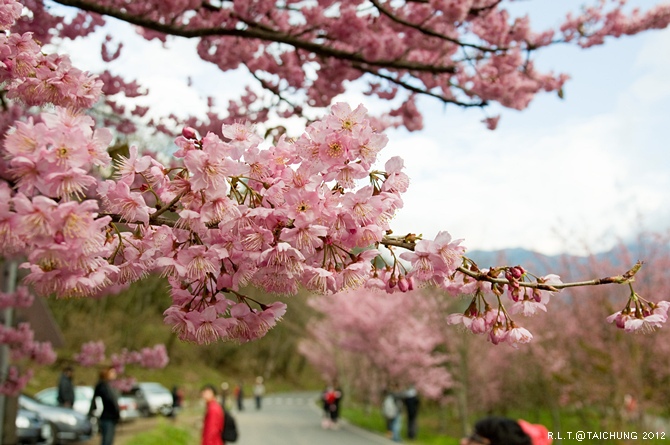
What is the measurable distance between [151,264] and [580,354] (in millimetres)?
18266

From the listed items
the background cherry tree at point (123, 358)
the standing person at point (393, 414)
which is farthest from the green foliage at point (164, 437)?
the standing person at point (393, 414)

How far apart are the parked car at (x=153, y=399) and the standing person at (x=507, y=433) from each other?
2011cm

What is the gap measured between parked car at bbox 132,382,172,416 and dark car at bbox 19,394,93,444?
7672 millimetres

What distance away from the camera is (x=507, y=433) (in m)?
3.85

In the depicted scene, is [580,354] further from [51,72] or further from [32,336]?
[51,72]

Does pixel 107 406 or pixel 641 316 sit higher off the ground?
pixel 641 316

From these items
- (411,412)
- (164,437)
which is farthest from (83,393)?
(411,412)

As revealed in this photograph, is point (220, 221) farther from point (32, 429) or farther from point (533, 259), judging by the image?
point (533, 259)

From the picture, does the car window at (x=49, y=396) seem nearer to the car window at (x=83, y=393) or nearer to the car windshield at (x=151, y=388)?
the car window at (x=83, y=393)

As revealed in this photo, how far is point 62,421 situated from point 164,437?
8.47 feet

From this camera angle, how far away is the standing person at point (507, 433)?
3.83 m

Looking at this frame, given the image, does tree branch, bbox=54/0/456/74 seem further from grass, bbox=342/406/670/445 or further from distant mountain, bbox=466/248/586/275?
distant mountain, bbox=466/248/586/275

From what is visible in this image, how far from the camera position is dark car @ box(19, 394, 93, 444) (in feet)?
44.6

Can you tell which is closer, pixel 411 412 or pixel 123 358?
pixel 123 358
